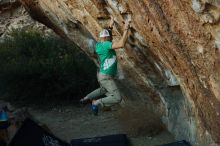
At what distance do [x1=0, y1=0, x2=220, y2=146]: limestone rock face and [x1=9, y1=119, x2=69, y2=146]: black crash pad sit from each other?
69.6 inches

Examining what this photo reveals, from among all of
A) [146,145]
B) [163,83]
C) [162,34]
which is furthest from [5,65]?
[162,34]

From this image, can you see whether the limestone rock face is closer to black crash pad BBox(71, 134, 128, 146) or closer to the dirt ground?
the dirt ground

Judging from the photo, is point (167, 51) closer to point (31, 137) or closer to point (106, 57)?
point (106, 57)

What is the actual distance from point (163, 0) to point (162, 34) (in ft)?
2.27

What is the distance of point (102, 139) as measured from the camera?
370 inches

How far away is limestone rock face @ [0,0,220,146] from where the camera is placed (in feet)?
18.4

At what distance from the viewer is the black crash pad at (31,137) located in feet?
27.1

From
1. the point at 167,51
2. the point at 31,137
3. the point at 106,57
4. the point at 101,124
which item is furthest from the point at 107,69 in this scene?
the point at 101,124

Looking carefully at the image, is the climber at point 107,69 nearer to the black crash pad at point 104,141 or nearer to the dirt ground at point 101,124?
the black crash pad at point 104,141

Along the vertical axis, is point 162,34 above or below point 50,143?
above

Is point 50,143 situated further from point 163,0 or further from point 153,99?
point 163,0

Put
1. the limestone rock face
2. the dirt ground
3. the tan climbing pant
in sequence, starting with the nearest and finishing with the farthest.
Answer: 1. the limestone rock face
2. the tan climbing pant
3. the dirt ground

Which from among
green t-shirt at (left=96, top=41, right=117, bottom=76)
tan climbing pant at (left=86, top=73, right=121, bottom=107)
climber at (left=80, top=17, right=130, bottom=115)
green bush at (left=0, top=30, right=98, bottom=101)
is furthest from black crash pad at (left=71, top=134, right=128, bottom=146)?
green bush at (left=0, top=30, right=98, bottom=101)

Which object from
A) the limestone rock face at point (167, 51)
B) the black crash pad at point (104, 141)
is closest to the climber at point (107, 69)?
the limestone rock face at point (167, 51)
